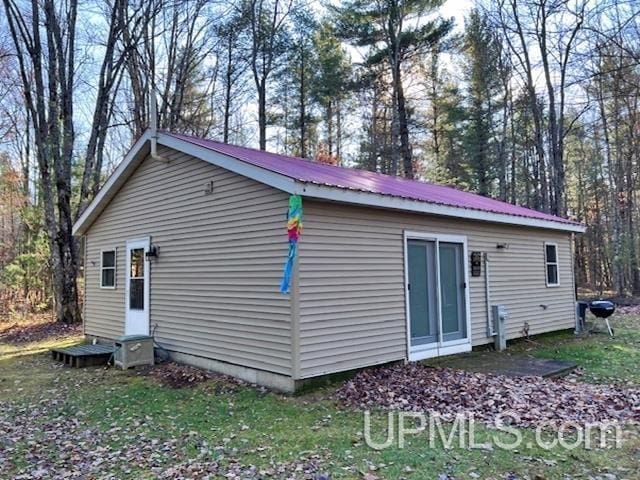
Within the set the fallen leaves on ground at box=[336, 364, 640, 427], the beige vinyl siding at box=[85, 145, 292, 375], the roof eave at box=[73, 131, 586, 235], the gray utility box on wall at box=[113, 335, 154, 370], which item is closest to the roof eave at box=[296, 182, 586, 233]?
the roof eave at box=[73, 131, 586, 235]

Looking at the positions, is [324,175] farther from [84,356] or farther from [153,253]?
[84,356]

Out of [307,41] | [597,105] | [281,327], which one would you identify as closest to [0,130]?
[307,41]

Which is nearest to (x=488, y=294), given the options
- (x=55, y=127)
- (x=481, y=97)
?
(x=55, y=127)

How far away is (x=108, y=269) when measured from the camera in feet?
31.4

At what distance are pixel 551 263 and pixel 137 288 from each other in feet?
28.3

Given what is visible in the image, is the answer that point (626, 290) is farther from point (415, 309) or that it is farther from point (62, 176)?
point (62, 176)

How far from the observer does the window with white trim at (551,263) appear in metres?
10.2

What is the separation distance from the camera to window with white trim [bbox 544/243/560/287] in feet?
33.4

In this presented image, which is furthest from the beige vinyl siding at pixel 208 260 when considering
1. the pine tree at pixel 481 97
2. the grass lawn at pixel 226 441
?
the pine tree at pixel 481 97

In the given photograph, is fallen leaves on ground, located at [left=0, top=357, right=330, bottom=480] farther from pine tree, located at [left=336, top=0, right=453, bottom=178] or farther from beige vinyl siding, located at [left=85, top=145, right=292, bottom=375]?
pine tree, located at [left=336, top=0, right=453, bottom=178]

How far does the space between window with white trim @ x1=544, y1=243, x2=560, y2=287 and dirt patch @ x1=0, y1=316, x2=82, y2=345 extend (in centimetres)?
1088

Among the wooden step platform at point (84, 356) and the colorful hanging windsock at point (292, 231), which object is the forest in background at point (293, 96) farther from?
the colorful hanging windsock at point (292, 231)

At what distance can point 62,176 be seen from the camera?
12117 mm

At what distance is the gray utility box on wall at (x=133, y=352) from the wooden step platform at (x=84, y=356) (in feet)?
1.33
